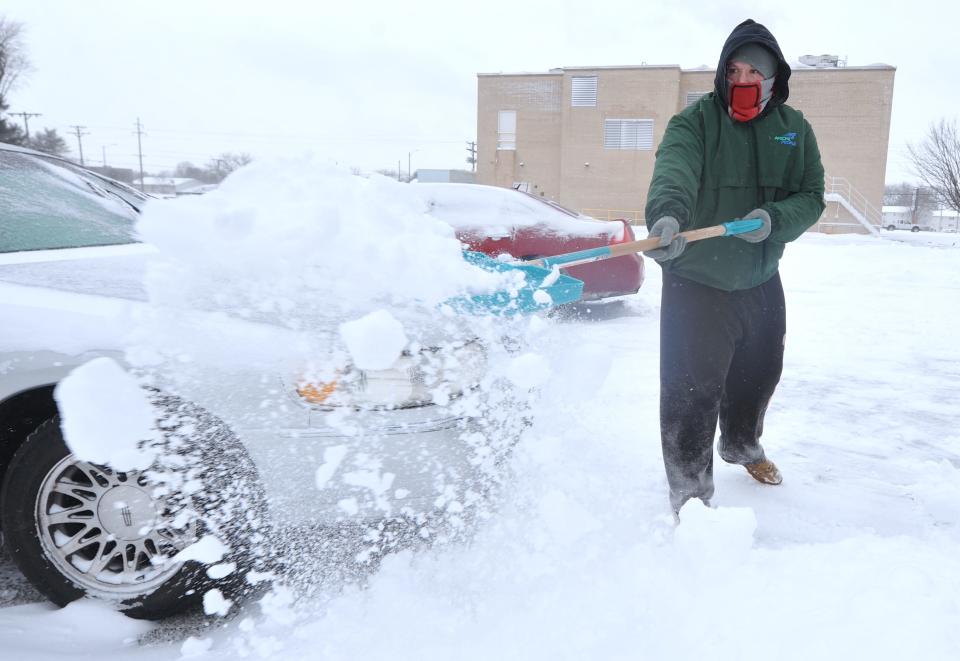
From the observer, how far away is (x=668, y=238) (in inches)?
86.5

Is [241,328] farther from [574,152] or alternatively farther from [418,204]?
[574,152]

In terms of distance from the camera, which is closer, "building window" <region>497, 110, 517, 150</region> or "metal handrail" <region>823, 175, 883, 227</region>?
"metal handrail" <region>823, 175, 883, 227</region>

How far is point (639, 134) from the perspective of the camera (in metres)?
32.1

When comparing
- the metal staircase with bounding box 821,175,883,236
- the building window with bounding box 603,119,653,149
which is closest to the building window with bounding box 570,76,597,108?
the building window with bounding box 603,119,653,149

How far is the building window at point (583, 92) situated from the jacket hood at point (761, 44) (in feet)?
105

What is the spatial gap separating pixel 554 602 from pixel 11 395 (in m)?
1.59

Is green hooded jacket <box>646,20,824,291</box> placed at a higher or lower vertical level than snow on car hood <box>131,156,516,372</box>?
higher

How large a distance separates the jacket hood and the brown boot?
4.76ft

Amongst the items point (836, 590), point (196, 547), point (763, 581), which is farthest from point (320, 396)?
point (836, 590)

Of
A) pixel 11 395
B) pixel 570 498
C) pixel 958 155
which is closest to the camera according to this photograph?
pixel 11 395

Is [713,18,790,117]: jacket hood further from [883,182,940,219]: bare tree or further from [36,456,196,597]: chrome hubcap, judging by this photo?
[883,182,940,219]: bare tree

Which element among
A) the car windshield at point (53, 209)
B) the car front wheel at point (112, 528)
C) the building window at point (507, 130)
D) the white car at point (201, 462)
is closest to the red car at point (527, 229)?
the car windshield at point (53, 209)

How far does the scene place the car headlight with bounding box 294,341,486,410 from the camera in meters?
1.81

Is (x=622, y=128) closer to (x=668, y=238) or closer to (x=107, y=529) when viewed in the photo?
(x=668, y=238)
